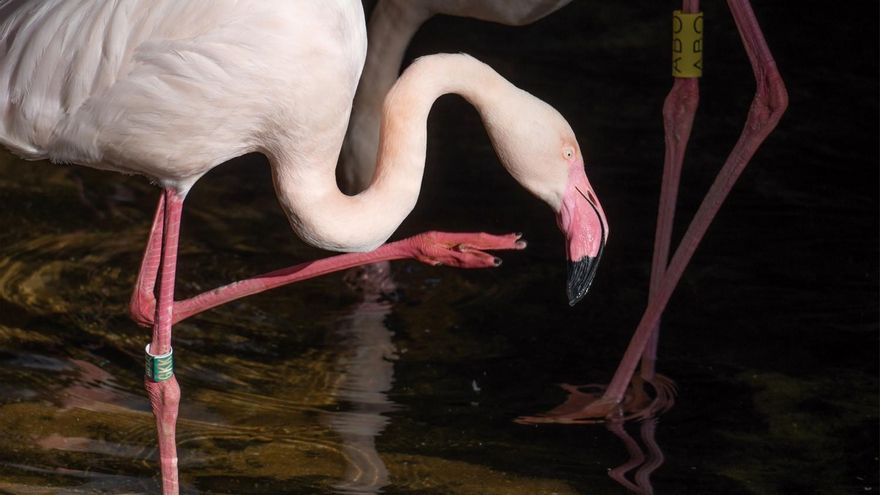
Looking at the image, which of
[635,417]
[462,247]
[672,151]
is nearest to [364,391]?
[462,247]

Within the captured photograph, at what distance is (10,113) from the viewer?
3.84 metres

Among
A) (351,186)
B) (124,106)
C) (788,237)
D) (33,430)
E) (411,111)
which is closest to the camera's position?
(124,106)

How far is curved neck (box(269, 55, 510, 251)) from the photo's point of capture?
3.91m

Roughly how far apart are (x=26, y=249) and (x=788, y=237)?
3.28m

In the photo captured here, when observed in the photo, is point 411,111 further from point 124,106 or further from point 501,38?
point 501,38

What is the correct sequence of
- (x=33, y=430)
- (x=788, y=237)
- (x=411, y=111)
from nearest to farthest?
(x=411, y=111) → (x=33, y=430) → (x=788, y=237)

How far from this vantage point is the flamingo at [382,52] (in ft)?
16.8

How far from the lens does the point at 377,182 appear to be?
13.1 feet

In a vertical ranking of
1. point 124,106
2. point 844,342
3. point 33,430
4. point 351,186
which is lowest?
point 33,430

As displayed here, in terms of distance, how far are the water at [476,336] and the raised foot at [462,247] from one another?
56cm

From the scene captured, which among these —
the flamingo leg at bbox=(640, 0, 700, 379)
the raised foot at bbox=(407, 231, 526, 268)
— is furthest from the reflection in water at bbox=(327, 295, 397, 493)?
the flamingo leg at bbox=(640, 0, 700, 379)

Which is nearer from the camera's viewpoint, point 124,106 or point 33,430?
point 124,106

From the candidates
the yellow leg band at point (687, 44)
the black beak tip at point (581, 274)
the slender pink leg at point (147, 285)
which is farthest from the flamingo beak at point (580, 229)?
the slender pink leg at point (147, 285)

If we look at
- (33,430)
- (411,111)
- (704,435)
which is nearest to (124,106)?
(411,111)
